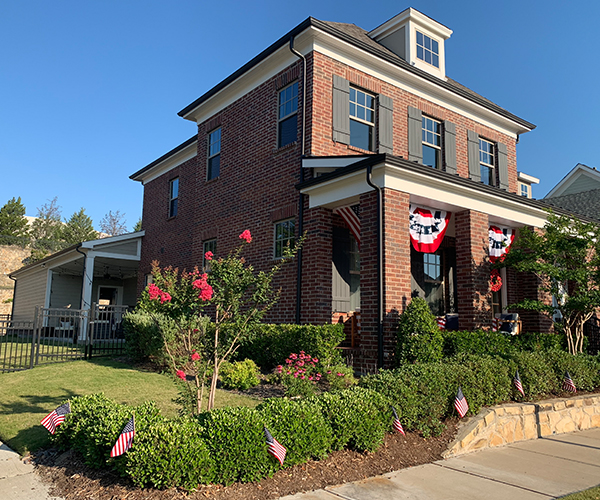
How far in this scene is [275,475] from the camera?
15.5 feet

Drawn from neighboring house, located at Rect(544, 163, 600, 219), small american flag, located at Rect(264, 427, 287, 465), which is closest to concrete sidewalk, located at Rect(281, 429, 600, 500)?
small american flag, located at Rect(264, 427, 287, 465)

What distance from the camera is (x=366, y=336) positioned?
916 cm

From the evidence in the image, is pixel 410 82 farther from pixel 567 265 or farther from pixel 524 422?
pixel 524 422

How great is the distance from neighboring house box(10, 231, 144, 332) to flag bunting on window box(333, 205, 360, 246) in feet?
36.9

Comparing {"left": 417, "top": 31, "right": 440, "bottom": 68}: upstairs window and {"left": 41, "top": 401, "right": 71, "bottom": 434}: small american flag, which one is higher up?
{"left": 417, "top": 31, "right": 440, "bottom": 68}: upstairs window

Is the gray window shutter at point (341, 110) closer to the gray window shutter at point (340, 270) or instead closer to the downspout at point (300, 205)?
the downspout at point (300, 205)

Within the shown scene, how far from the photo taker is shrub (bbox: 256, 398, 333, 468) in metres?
4.88

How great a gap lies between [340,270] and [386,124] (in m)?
4.22

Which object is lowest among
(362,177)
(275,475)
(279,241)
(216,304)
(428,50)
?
(275,475)

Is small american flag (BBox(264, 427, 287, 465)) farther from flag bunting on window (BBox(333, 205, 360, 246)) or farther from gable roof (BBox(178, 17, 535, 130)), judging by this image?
gable roof (BBox(178, 17, 535, 130))

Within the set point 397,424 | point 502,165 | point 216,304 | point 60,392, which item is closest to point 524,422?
point 397,424

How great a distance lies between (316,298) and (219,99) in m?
7.56

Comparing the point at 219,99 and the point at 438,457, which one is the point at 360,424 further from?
the point at 219,99

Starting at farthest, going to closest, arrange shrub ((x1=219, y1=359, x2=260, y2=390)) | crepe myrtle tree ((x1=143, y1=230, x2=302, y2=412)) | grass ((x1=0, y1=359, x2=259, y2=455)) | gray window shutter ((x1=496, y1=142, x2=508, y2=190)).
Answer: gray window shutter ((x1=496, y1=142, x2=508, y2=190)) < shrub ((x1=219, y1=359, x2=260, y2=390)) < grass ((x1=0, y1=359, x2=259, y2=455)) < crepe myrtle tree ((x1=143, y1=230, x2=302, y2=412))
